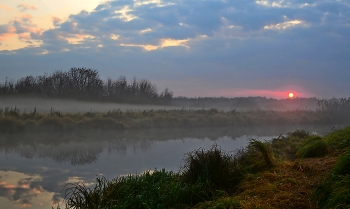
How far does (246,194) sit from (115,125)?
2182cm

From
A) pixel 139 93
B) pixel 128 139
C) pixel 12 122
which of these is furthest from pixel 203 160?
pixel 139 93

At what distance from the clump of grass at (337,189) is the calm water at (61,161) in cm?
561

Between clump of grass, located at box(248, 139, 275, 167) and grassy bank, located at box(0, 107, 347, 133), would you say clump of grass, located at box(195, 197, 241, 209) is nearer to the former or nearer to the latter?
clump of grass, located at box(248, 139, 275, 167)

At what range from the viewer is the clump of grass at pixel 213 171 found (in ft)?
19.5

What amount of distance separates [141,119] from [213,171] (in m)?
23.0

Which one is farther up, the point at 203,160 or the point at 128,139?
the point at 203,160

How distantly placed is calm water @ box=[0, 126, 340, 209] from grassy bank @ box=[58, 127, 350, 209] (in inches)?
93.5

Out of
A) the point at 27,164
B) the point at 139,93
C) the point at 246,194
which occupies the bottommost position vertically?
the point at 27,164

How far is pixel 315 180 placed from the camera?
5.27m

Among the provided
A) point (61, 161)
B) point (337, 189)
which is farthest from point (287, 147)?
point (61, 161)

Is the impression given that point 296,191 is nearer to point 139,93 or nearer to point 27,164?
point 27,164

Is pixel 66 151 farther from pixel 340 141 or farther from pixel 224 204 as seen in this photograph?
pixel 224 204

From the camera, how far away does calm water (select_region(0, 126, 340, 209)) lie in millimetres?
8833

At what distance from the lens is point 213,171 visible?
609 cm
